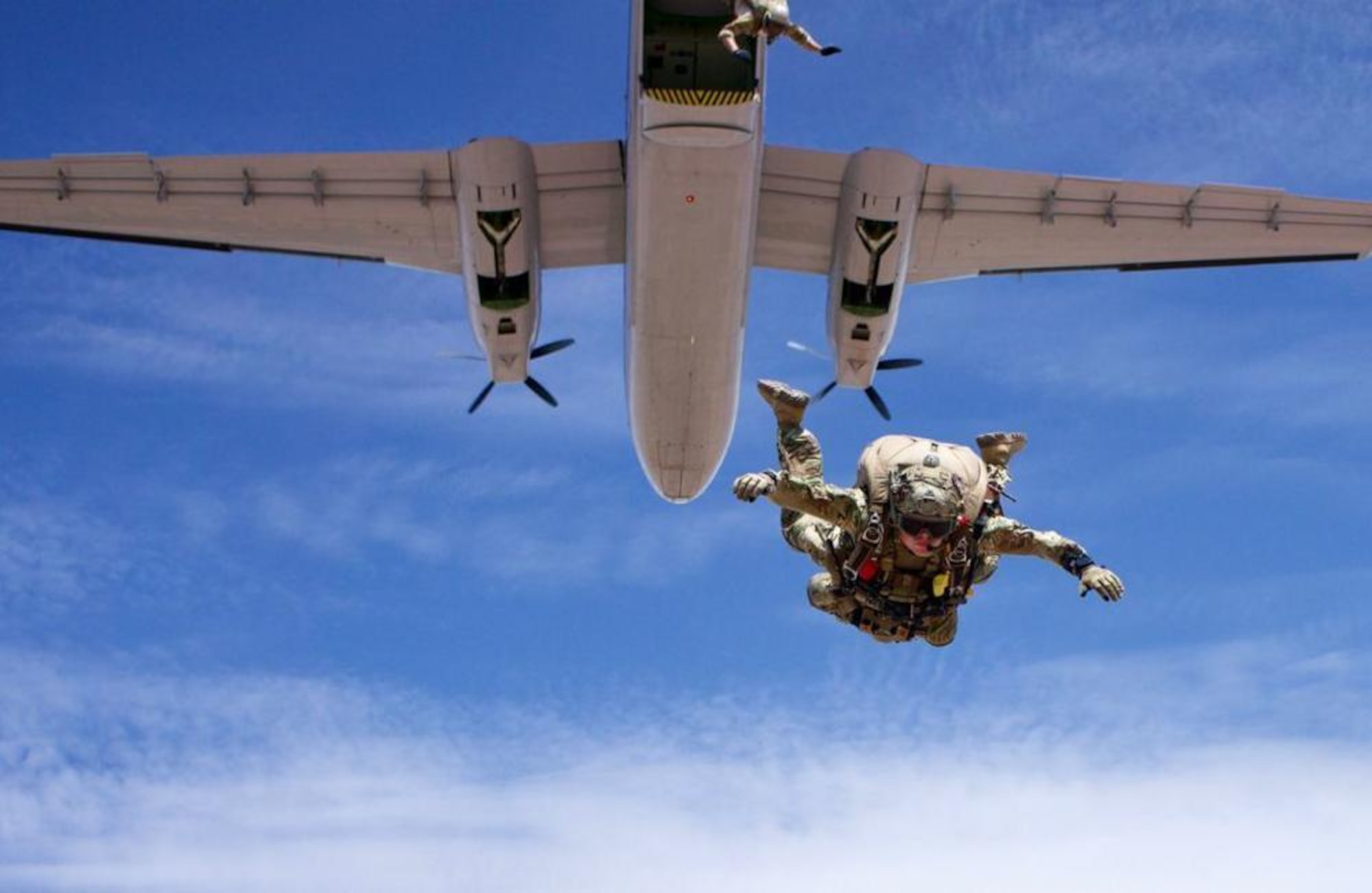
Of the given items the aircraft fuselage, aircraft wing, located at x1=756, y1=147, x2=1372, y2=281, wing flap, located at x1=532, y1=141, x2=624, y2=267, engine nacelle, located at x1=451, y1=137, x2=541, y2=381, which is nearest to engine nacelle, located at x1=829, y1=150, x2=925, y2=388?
aircraft wing, located at x1=756, y1=147, x2=1372, y2=281

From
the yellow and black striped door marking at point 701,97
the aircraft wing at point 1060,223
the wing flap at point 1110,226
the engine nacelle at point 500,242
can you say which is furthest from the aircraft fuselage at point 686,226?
the wing flap at point 1110,226

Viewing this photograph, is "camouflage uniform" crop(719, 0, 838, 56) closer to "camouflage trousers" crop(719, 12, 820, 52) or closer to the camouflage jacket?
"camouflage trousers" crop(719, 12, 820, 52)

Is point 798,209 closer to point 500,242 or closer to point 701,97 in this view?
point 500,242

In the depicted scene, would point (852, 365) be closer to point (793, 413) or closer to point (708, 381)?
point (708, 381)

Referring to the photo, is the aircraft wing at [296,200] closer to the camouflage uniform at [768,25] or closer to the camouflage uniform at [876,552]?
the camouflage uniform at [768,25]

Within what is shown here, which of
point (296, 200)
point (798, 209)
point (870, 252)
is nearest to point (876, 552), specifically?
point (870, 252)
